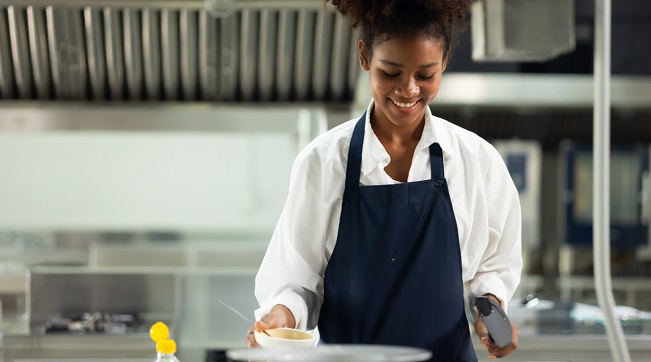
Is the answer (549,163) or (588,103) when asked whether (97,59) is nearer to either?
(588,103)

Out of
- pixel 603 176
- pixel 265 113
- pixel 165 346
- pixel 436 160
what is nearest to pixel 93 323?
pixel 265 113

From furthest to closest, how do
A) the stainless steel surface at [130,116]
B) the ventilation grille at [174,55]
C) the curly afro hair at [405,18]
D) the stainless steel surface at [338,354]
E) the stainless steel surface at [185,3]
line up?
the stainless steel surface at [130,116] → the ventilation grille at [174,55] → the stainless steel surface at [185,3] → the curly afro hair at [405,18] → the stainless steel surface at [338,354]

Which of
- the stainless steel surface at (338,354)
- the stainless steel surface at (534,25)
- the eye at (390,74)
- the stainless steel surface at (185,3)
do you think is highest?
the stainless steel surface at (185,3)

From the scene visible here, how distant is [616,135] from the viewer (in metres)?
5.45

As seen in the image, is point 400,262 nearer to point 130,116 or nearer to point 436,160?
point 436,160

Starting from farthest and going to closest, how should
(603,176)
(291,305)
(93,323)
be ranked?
1. (93,323)
2. (291,305)
3. (603,176)

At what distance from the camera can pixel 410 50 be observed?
1.44 metres

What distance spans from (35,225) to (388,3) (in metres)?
5.60

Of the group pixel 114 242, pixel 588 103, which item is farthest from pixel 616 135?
pixel 114 242

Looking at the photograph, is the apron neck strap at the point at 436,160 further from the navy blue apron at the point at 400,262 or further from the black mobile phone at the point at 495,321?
the black mobile phone at the point at 495,321

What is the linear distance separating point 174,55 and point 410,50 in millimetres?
2222

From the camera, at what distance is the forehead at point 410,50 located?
1440 millimetres

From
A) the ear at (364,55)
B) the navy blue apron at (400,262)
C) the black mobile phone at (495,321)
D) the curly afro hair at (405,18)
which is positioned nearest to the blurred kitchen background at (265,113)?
the curly afro hair at (405,18)

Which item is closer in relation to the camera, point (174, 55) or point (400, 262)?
point (400, 262)
